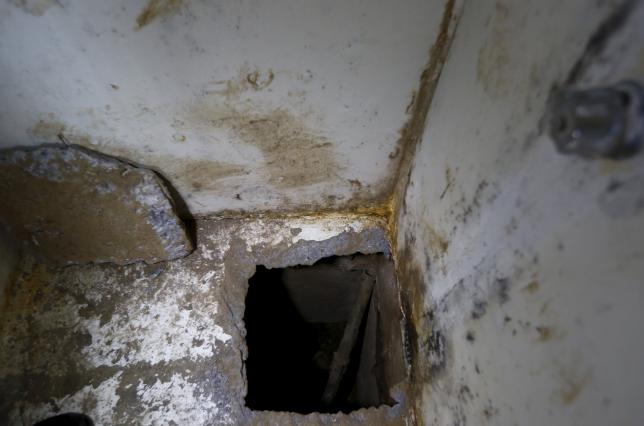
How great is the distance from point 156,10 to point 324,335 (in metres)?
2.62

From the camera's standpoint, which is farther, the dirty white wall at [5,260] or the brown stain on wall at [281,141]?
the dirty white wall at [5,260]

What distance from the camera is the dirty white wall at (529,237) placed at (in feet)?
1.60

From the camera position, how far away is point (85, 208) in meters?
1.35

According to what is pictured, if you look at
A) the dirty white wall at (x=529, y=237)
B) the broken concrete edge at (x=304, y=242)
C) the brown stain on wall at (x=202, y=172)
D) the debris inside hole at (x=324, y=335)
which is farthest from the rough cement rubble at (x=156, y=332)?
the dirty white wall at (x=529, y=237)

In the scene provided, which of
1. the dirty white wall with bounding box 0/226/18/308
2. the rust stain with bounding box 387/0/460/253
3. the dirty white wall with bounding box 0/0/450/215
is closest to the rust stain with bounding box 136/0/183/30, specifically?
the dirty white wall with bounding box 0/0/450/215

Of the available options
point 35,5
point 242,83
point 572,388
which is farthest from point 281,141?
point 572,388

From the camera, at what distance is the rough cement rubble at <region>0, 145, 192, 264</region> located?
4.06 ft

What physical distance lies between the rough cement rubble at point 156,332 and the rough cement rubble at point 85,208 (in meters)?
0.10

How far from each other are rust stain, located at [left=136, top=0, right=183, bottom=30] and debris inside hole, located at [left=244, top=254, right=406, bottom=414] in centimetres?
117

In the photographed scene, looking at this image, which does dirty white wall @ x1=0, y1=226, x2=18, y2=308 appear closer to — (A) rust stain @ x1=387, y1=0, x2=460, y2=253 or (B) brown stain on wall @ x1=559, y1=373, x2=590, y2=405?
(A) rust stain @ x1=387, y1=0, x2=460, y2=253

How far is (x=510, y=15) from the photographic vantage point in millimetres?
726

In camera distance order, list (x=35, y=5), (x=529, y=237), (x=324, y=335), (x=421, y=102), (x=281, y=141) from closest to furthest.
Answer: (x=529, y=237) → (x=35, y=5) → (x=421, y=102) → (x=281, y=141) → (x=324, y=335)

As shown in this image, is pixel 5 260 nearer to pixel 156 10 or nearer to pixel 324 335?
pixel 156 10

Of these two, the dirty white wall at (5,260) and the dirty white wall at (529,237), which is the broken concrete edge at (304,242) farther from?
the dirty white wall at (5,260)
